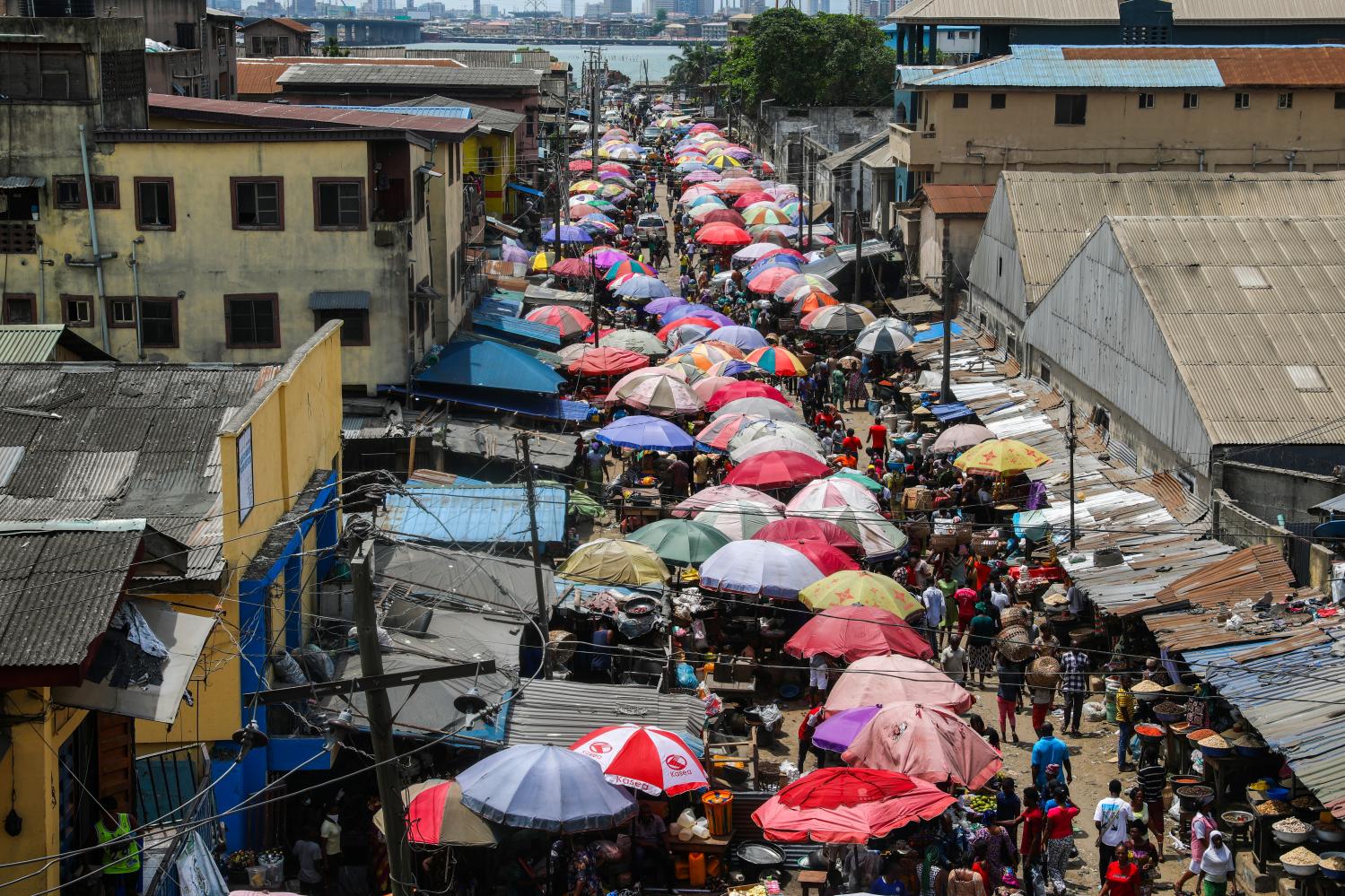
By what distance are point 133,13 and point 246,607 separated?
157 ft

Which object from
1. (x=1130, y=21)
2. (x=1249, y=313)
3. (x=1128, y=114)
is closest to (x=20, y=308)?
(x=1249, y=313)

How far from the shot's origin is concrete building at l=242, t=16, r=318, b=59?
88.1 meters

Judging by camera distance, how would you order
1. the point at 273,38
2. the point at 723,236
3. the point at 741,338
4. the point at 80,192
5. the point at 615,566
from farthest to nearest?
the point at 273,38
the point at 723,236
the point at 741,338
the point at 80,192
the point at 615,566

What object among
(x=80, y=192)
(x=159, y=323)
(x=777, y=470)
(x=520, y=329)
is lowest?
(x=777, y=470)

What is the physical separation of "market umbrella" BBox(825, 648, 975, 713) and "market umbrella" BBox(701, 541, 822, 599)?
10.3 ft

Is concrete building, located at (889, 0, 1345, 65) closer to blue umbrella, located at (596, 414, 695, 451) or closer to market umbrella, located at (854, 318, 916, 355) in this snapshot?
market umbrella, located at (854, 318, 916, 355)

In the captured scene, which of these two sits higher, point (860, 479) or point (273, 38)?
point (273, 38)

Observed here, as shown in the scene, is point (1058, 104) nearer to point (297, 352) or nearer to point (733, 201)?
point (733, 201)

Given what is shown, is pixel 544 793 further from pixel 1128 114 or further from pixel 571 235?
pixel 571 235

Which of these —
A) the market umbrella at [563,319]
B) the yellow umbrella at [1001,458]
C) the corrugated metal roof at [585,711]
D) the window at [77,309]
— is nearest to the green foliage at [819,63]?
the market umbrella at [563,319]

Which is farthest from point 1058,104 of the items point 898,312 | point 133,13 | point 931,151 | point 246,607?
point 246,607

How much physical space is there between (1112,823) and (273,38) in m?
81.9

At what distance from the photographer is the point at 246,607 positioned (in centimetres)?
1596

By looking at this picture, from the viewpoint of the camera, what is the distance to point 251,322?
29406mm
